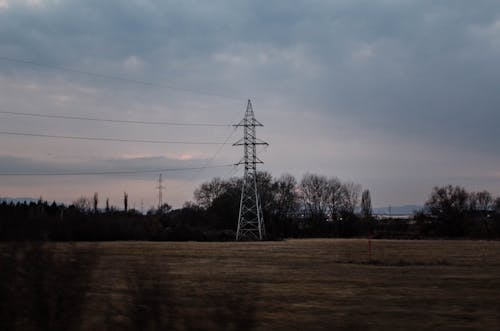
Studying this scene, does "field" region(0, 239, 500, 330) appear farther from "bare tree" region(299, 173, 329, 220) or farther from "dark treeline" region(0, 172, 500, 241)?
"bare tree" region(299, 173, 329, 220)

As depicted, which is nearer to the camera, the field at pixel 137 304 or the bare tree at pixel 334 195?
the field at pixel 137 304

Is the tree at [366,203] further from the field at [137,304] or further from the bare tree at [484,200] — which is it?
the field at [137,304]

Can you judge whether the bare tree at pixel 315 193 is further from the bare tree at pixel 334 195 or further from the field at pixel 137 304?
the field at pixel 137 304

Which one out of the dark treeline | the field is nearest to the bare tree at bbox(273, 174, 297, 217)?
the dark treeline

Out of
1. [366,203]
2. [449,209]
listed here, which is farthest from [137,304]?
[366,203]

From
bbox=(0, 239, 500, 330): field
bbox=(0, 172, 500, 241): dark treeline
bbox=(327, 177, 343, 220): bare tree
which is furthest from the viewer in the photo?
bbox=(327, 177, 343, 220): bare tree

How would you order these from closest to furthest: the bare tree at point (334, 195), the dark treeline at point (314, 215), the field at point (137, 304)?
the field at point (137, 304) → the dark treeline at point (314, 215) → the bare tree at point (334, 195)

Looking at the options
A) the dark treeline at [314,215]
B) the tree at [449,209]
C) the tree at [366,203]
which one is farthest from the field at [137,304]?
the tree at [366,203]

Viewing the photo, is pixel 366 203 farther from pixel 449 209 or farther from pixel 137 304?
pixel 137 304

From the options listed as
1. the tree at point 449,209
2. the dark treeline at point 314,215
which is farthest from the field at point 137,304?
the tree at point 449,209

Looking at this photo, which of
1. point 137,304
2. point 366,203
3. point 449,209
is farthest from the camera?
point 366,203

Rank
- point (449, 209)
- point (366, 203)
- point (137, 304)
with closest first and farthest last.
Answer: point (137, 304), point (449, 209), point (366, 203)

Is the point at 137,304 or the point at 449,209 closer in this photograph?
the point at 137,304

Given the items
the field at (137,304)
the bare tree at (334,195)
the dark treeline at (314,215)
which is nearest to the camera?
the field at (137,304)
